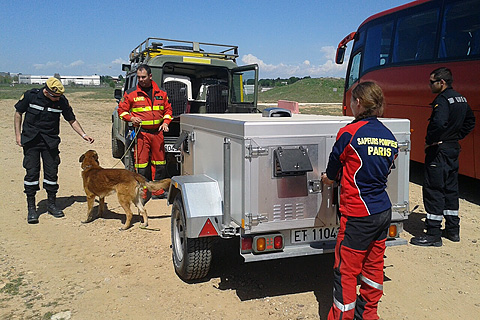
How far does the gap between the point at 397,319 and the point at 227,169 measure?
198 cm

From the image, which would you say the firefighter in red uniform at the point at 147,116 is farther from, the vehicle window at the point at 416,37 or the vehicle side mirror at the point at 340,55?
the vehicle side mirror at the point at 340,55

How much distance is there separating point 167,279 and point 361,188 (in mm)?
2354

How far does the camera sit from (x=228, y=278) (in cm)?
452

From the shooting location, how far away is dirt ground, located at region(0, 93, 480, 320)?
3863 millimetres

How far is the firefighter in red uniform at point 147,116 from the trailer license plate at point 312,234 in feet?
12.5

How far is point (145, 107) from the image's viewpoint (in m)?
6.98

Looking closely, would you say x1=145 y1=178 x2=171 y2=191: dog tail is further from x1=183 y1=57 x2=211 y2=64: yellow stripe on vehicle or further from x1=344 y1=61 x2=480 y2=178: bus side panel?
x1=344 y1=61 x2=480 y2=178: bus side panel

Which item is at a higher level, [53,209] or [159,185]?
[159,185]

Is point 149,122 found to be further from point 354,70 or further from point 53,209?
point 354,70

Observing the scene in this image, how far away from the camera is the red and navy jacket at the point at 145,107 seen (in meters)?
6.95

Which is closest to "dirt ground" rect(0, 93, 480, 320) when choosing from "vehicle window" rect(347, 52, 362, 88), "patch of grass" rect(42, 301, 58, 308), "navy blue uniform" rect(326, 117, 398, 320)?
"patch of grass" rect(42, 301, 58, 308)

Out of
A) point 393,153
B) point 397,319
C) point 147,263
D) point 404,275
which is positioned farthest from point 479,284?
point 147,263

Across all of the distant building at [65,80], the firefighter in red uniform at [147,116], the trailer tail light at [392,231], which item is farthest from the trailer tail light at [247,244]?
the distant building at [65,80]

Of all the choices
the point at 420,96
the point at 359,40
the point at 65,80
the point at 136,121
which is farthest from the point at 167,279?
the point at 65,80
